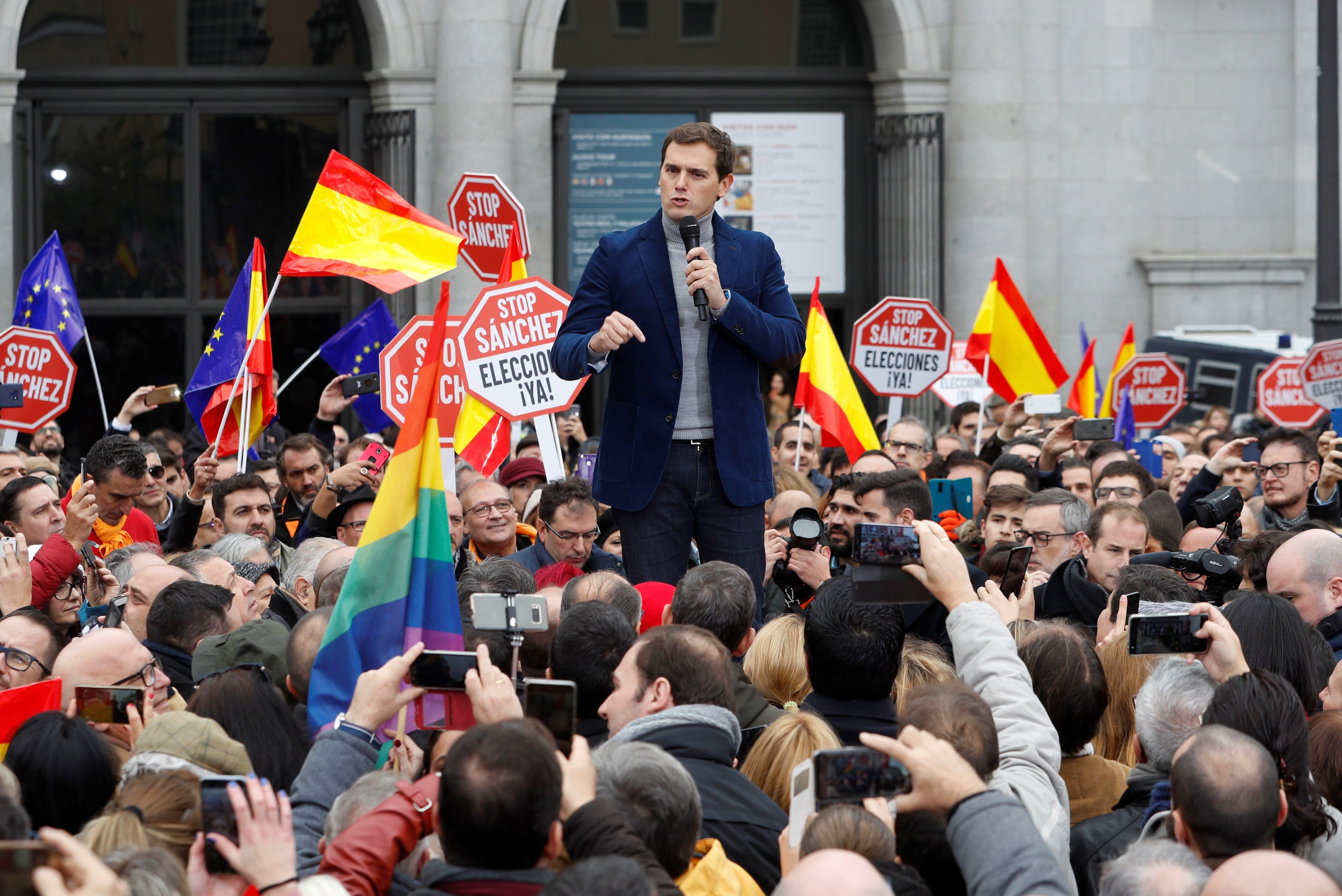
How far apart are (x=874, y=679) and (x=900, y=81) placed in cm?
1394

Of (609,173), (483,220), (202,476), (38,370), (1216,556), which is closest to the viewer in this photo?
(1216,556)

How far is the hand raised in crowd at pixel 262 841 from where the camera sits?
3268 mm

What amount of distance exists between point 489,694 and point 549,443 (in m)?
5.38

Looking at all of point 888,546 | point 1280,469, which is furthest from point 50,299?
point 888,546

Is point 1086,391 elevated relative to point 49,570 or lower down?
elevated

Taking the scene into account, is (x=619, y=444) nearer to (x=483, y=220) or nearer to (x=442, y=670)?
(x=442, y=670)

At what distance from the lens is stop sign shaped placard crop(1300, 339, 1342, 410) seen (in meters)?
12.1

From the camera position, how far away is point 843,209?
18.6m

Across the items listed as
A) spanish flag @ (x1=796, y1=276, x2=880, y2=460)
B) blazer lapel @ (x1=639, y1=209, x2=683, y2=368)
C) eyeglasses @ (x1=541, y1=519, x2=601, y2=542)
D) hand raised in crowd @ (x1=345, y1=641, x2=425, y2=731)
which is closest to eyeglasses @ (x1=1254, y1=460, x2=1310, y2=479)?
spanish flag @ (x1=796, y1=276, x2=880, y2=460)

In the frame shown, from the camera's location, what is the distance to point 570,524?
7.68m

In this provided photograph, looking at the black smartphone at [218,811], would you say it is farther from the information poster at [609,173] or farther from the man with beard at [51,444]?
the information poster at [609,173]

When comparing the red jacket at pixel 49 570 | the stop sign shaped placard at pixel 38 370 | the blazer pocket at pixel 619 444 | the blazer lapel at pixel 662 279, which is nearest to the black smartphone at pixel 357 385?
the stop sign shaped placard at pixel 38 370

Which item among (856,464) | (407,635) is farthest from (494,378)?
(407,635)

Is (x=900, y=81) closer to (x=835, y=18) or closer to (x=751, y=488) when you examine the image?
(x=835, y=18)
